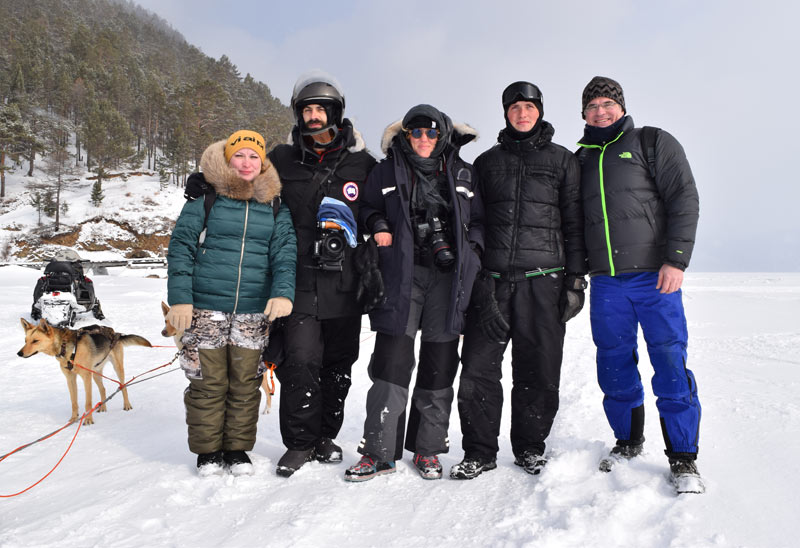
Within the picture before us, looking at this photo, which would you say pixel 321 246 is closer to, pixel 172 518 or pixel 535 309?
pixel 535 309

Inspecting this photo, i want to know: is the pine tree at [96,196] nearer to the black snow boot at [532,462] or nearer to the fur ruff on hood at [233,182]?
the fur ruff on hood at [233,182]

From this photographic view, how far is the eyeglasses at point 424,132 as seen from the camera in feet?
10.3

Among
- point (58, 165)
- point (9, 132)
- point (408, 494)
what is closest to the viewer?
point (408, 494)

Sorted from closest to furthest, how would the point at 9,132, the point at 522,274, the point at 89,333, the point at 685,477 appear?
Result: the point at 685,477 < the point at 522,274 < the point at 89,333 < the point at 9,132

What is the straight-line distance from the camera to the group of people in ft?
10.00

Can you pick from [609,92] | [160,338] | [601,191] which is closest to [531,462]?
[601,191]

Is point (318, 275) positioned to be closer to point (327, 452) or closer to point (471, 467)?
point (327, 452)

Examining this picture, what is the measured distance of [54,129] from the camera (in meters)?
50.6

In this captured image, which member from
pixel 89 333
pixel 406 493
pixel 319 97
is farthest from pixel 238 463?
pixel 89 333

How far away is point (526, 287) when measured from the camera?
3.18 metres

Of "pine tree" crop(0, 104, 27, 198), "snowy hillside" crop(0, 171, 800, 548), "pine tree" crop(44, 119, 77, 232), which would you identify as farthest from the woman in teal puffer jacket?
"pine tree" crop(0, 104, 27, 198)

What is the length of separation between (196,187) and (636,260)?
2954 mm

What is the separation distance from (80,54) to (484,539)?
78.8m

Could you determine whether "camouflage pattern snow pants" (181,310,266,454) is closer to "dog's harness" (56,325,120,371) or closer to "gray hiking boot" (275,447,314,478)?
"gray hiking boot" (275,447,314,478)
